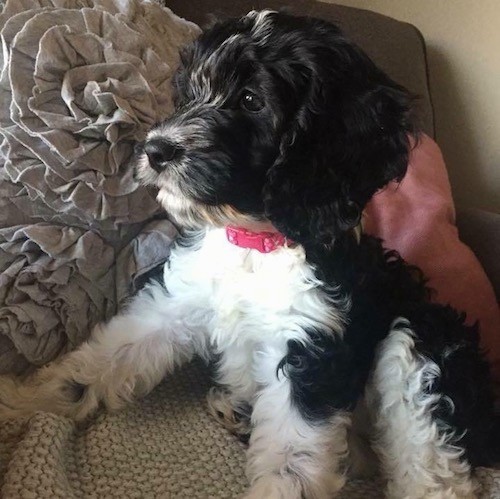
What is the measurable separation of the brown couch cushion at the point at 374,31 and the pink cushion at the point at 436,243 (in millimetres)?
226

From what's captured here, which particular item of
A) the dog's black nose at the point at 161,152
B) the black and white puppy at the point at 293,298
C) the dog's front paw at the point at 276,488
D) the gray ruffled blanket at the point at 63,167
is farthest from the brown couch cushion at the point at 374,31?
the dog's front paw at the point at 276,488

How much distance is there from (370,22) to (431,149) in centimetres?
44

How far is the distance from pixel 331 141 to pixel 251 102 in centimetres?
15

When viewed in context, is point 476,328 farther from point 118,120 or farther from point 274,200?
point 118,120

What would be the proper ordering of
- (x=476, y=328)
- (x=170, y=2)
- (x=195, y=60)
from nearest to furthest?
1. (x=195, y=60)
2. (x=476, y=328)
3. (x=170, y=2)

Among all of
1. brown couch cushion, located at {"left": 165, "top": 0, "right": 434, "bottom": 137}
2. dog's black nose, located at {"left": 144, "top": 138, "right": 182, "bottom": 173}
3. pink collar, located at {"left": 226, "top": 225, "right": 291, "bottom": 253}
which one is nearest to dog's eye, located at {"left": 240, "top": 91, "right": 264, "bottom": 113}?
dog's black nose, located at {"left": 144, "top": 138, "right": 182, "bottom": 173}

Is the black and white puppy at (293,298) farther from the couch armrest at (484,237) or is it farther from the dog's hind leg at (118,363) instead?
the couch armrest at (484,237)

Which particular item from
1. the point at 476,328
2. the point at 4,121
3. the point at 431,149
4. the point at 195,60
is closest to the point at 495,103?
the point at 431,149

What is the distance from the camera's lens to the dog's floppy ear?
129 centimetres

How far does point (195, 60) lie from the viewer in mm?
1411

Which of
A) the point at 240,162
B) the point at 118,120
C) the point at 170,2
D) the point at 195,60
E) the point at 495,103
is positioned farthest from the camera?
the point at 495,103

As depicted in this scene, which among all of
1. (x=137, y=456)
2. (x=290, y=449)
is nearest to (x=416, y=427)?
(x=290, y=449)

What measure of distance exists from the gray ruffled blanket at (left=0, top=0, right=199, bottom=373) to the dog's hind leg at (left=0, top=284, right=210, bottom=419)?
6cm

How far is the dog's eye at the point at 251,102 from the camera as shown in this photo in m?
1.30
